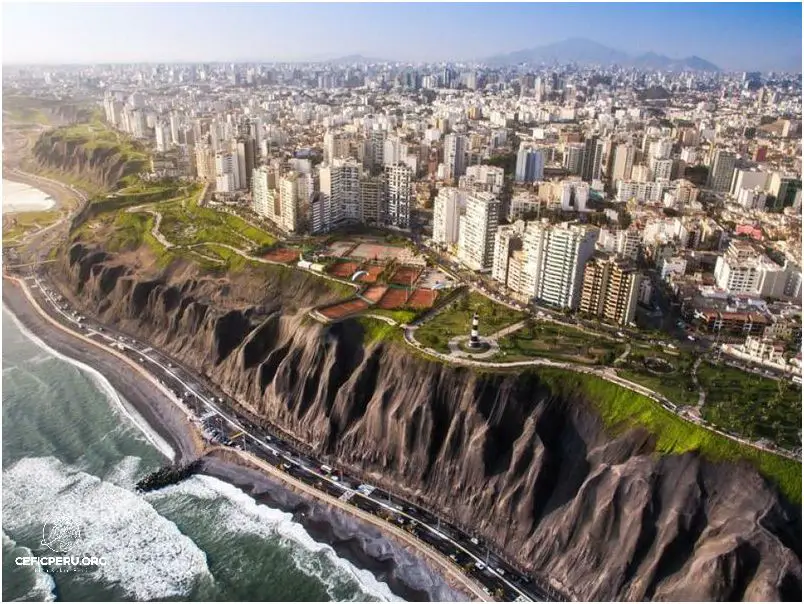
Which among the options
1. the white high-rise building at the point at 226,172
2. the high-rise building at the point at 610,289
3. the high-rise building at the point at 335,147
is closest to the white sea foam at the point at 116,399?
the white high-rise building at the point at 226,172

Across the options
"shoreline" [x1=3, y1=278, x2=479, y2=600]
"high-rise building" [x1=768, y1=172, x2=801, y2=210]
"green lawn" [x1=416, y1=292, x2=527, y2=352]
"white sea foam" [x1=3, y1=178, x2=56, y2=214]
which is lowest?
"shoreline" [x1=3, y1=278, x2=479, y2=600]

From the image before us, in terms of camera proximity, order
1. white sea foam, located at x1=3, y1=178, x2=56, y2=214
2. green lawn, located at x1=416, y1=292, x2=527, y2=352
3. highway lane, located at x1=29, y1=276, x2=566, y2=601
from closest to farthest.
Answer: highway lane, located at x1=29, y1=276, x2=566, y2=601 < green lawn, located at x1=416, y1=292, x2=527, y2=352 < white sea foam, located at x1=3, y1=178, x2=56, y2=214

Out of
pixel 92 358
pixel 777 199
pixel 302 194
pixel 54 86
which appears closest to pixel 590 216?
pixel 777 199

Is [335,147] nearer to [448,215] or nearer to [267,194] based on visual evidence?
[267,194]

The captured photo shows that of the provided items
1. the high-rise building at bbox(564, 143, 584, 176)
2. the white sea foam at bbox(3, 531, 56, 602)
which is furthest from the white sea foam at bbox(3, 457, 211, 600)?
the high-rise building at bbox(564, 143, 584, 176)

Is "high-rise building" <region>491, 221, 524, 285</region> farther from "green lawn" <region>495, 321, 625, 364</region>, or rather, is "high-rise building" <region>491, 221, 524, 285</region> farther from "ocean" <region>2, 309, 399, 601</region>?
"ocean" <region>2, 309, 399, 601</region>

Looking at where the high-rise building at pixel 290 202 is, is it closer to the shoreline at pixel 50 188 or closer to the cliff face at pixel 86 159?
the cliff face at pixel 86 159
